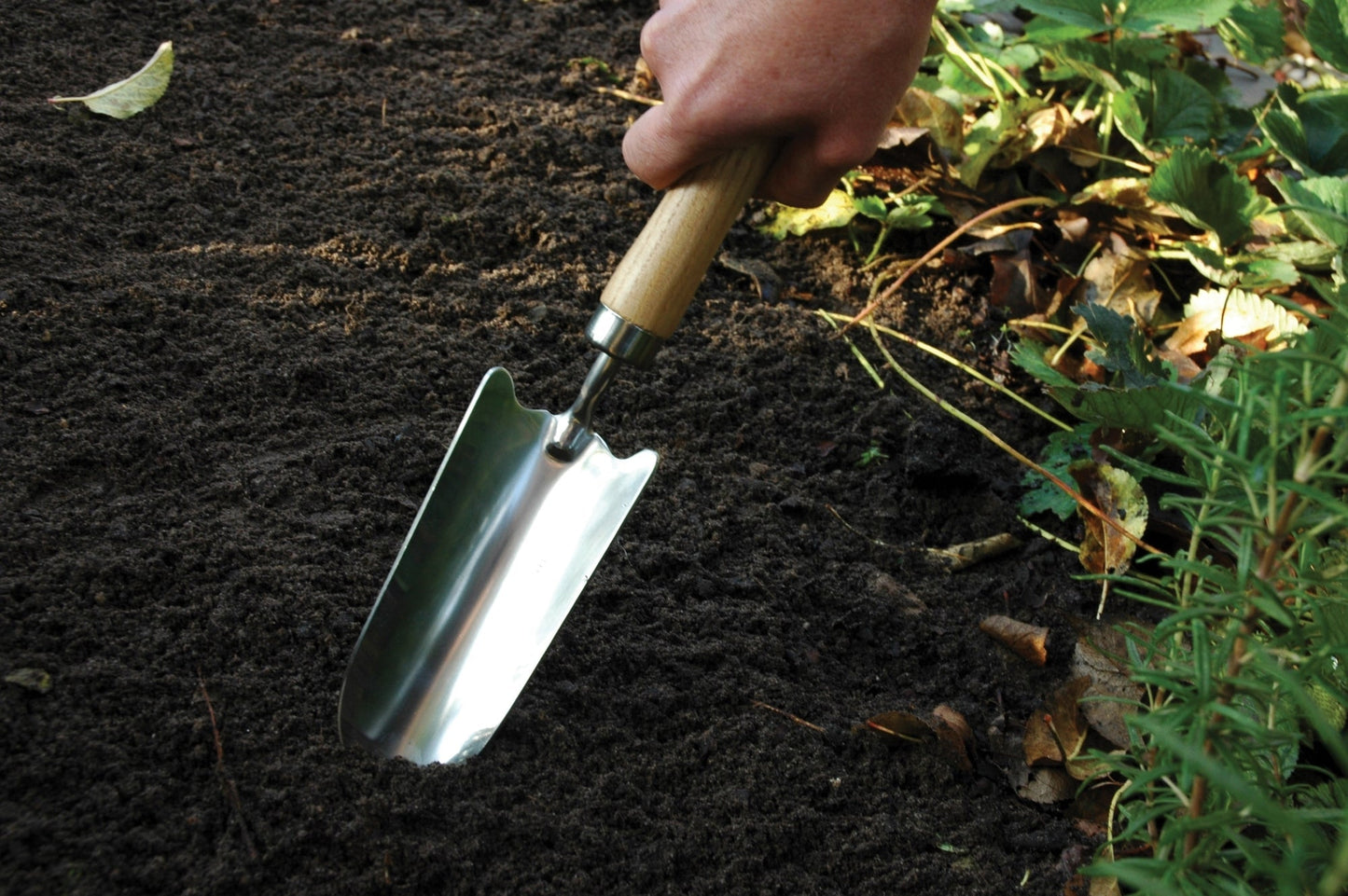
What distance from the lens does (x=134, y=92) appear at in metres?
1.55

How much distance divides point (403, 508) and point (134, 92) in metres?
0.83

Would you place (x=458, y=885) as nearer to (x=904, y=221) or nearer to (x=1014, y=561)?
(x=1014, y=561)

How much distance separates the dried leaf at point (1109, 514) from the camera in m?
1.30

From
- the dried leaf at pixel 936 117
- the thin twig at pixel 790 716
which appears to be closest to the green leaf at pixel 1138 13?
the dried leaf at pixel 936 117

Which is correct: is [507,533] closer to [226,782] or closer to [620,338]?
[620,338]

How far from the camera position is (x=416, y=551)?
3.58 ft

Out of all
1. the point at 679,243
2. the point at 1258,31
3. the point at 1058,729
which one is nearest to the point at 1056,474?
the point at 1058,729

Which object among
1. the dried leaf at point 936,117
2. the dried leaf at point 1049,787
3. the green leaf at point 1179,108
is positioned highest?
the green leaf at point 1179,108

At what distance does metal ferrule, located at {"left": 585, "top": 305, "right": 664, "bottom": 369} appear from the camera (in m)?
1.09

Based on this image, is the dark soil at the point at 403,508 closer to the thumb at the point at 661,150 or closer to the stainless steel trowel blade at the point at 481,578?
the stainless steel trowel blade at the point at 481,578

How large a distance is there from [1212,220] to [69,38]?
176cm

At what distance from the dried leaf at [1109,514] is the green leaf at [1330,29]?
0.77m

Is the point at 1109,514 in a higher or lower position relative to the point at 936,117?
lower

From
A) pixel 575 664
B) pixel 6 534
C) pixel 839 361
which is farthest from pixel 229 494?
pixel 839 361
